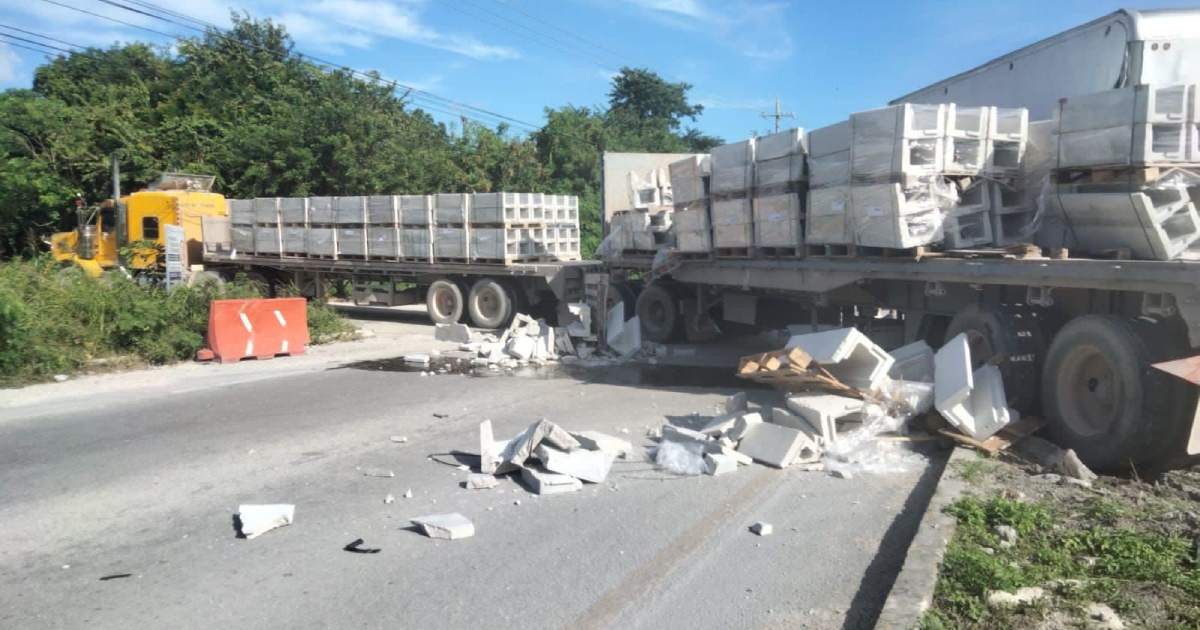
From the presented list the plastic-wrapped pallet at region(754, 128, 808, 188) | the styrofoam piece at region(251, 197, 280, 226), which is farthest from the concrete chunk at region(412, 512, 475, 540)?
the styrofoam piece at region(251, 197, 280, 226)

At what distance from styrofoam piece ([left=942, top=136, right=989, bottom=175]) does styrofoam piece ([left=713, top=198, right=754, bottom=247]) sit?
10.8ft

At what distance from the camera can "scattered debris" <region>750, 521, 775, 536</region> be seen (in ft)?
17.3

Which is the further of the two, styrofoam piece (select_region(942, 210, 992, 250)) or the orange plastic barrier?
the orange plastic barrier

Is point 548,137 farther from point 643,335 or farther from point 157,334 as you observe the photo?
point 157,334

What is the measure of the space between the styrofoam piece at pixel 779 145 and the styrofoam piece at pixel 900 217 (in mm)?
1603

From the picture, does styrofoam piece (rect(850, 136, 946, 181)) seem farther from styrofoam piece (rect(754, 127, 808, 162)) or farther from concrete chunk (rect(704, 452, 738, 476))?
concrete chunk (rect(704, 452, 738, 476))

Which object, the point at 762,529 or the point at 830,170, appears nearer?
the point at 762,529

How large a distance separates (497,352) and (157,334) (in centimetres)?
520

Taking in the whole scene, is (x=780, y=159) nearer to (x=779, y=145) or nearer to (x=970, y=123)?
(x=779, y=145)

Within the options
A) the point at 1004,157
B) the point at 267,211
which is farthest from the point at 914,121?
the point at 267,211

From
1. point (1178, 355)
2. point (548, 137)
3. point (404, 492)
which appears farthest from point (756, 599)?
point (548, 137)

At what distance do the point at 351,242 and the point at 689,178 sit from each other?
9457 millimetres

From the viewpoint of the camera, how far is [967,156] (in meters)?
8.65

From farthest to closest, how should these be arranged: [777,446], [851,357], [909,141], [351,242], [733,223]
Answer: [351,242], [733,223], [909,141], [851,357], [777,446]
